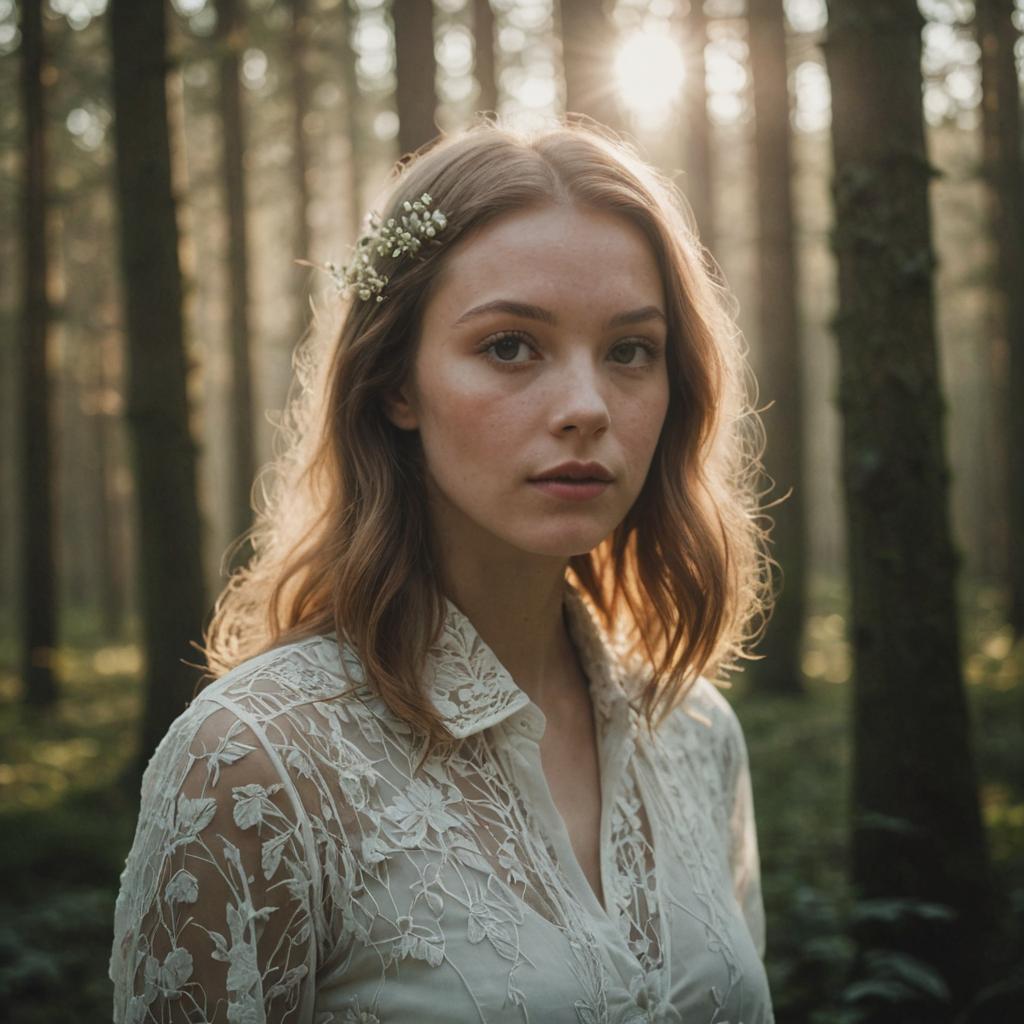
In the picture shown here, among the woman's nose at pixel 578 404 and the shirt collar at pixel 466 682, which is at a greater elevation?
the woman's nose at pixel 578 404

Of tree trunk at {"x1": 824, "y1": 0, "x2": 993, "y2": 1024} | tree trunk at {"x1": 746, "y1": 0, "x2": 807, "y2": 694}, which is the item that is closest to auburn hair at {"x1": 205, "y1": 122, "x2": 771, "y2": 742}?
tree trunk at {"x1": 824, "y1": 0, "x2": 993, "y2": 1024}

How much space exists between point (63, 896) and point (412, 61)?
5912mm

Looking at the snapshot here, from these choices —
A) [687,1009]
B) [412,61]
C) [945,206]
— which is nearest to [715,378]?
[687,1009]

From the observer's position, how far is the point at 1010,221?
12.2 metres

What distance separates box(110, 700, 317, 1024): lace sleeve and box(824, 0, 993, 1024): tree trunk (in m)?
2.83

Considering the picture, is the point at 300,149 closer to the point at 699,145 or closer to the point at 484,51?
the point at 484,51

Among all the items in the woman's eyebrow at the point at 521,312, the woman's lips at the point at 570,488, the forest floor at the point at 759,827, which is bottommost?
the forest floor at the point at 759,827

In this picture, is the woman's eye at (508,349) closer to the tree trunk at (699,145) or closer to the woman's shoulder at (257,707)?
the woman's shoulder at (257,707)

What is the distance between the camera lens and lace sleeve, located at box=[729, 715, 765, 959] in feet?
8.54

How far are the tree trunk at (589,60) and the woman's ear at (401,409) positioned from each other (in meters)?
5.49

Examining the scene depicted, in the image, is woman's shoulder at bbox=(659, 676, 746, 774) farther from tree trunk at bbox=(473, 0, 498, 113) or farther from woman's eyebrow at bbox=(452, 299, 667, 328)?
tree trunk at bbox=(473, 0, 498, 113)

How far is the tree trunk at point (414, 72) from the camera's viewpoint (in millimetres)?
7211

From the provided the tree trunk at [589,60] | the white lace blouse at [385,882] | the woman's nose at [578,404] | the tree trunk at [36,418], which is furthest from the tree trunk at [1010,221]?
the white lace blouse at [385,882]

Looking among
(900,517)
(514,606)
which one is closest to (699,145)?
(900,517)
